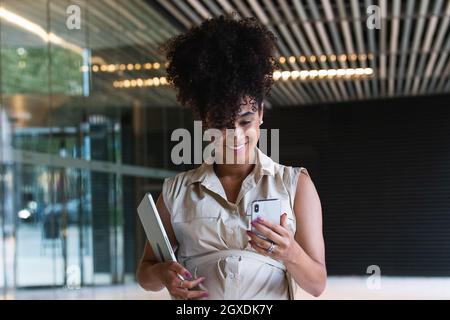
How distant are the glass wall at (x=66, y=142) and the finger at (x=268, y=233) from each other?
5931mm

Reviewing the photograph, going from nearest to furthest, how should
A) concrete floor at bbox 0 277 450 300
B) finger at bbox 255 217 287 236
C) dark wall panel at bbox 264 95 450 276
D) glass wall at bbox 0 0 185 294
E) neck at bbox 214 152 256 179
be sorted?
finger at bbox 255 217 287 236, neck at bbox 214 152 256 179, concrete floor at bbox 0 277 450 300, glass wall at bbox 0 0 185 294, dark wall panel at bbox 264 95 450 276

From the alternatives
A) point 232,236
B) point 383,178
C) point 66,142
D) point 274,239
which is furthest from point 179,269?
point 383,178

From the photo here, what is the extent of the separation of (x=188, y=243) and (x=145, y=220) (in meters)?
0.11

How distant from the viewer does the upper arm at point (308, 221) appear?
46.1 inches

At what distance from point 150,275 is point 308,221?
37 centimetres

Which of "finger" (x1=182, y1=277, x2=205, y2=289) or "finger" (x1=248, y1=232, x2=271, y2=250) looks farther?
"finger" (x1=182, y1=277, x2=205, y2=289)

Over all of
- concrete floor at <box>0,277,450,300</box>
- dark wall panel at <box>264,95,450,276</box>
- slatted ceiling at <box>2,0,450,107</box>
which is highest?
slatted ceiling at <box>2,0,450,107</box>

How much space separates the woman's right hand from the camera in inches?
45.1

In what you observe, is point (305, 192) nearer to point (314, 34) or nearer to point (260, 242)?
point (260, 242)

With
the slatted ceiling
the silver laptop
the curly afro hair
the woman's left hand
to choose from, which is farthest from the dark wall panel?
the woman's left hand

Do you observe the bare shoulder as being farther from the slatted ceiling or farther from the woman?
the slatted ceiling

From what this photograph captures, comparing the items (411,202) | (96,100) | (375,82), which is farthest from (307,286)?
(375,82)

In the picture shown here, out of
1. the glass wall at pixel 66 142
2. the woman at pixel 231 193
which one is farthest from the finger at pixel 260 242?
the glass wall at pixel 66 142

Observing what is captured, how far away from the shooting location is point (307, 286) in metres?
1.17
